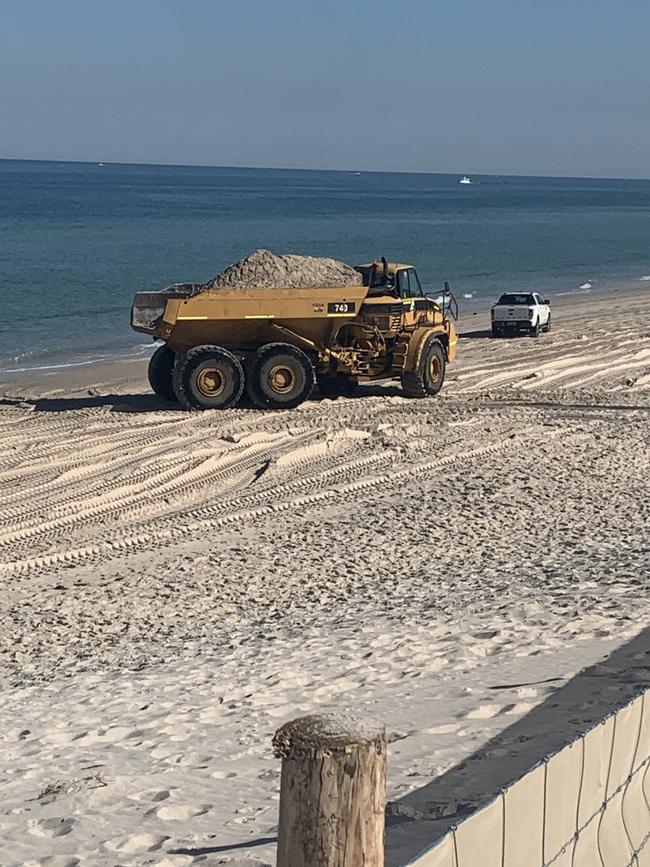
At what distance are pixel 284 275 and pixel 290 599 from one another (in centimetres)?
1000

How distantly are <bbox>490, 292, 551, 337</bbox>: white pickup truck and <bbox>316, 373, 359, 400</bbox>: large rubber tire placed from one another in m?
10.4

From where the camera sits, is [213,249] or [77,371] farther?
[213,249]

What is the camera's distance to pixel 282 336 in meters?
19.4

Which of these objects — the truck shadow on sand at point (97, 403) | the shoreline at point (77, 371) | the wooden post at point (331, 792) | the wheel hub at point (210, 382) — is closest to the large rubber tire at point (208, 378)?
the wheel hub at point (210, 382)

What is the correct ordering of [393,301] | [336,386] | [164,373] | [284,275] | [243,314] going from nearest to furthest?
[243,314] → [393,301] → [284,275] → [164,373] → [336,386]

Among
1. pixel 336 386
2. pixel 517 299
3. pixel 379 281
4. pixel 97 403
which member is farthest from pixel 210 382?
pixel 517 299

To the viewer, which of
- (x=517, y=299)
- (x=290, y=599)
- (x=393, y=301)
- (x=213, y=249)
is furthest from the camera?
(x=213, y=249)

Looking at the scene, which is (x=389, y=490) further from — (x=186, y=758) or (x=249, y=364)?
(x=186, y=758)

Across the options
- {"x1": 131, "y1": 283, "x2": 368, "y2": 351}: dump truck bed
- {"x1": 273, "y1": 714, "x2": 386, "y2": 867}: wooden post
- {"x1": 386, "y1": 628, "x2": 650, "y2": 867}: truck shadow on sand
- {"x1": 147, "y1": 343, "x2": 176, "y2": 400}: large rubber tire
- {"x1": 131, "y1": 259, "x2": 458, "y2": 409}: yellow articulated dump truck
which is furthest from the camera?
{"x1": 147, "y1": 343, "x2": 176, "y2": 400}: large rubber tire

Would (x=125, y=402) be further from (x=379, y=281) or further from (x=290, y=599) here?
(x=290, y=599)

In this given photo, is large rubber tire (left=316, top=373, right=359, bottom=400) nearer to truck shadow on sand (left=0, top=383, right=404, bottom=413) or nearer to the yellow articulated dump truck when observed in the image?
truck shadow on sand (left=0, top=383, right=404, bottom=413)

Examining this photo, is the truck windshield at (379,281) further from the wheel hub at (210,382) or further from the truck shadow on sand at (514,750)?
the truck shadow on sand at (514,750)

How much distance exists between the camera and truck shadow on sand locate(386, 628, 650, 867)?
5.45 metres

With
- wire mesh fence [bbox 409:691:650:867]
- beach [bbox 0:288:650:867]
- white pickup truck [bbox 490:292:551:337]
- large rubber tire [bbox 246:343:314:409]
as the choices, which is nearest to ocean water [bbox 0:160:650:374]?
white pickup truck [bbox 490:292:551:337]
